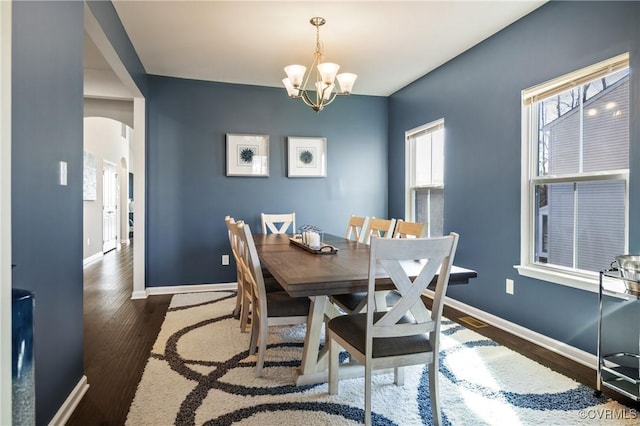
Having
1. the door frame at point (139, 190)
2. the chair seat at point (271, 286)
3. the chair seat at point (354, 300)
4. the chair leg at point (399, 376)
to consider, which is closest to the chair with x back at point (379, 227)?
the chair seat at point (354, 300)

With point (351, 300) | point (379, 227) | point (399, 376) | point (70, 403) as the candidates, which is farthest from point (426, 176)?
point (70, 403)

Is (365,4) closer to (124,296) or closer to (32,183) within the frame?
(32,183)

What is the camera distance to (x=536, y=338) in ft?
9.14

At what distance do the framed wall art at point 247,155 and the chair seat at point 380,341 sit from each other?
3109mm

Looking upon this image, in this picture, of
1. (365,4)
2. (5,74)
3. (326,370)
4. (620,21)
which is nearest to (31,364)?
(5,74)

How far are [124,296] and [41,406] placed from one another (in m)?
2.86

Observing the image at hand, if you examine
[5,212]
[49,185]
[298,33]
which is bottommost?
[5,212]

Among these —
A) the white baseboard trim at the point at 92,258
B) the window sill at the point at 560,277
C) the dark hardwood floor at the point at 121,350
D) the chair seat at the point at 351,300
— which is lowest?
→ the dark hardwood floor at the point at 121,350

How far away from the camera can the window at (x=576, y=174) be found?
232 cm

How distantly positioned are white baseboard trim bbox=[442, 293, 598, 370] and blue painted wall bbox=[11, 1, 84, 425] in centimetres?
305

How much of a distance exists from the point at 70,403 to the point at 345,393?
140cm

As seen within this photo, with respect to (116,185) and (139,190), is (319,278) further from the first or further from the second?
(116,185)

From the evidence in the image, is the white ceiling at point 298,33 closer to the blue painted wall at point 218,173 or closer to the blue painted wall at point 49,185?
the blue painted wall at point 218,173

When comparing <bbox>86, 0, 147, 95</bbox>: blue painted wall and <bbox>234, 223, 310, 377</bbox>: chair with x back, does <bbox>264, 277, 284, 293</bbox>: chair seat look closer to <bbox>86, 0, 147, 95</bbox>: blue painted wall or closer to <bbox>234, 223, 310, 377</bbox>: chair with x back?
<bbox>234, 223, 310, 377</bbox>: chair with x back
